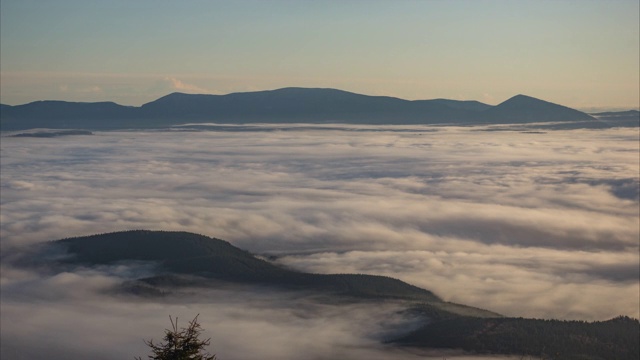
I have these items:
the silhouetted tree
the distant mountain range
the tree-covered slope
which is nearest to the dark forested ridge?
the distant mountain range

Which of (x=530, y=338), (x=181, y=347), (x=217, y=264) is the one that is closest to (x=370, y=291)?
(x=530, y=338)

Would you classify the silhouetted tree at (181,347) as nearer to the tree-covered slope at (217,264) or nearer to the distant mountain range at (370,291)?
the distant mountain range at (370,291)

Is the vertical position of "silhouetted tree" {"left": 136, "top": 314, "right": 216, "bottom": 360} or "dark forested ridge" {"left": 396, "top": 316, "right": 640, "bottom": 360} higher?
"silhouetted tree" {"left": 136, "top": 314, "right": 216, "bottom": 360}

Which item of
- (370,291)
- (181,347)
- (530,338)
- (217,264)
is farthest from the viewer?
(217,264)

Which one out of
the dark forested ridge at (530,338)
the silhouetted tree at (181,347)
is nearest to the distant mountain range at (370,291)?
the dark forested ridge at (530,338)

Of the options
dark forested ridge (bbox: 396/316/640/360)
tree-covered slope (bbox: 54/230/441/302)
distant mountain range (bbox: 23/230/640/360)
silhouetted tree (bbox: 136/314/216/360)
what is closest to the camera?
silhouetted tree (bbox: 136/314/216/360)

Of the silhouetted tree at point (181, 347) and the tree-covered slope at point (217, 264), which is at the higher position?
the silhouetted tree at point (181, 347)

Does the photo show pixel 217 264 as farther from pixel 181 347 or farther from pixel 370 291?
pixel 181 347

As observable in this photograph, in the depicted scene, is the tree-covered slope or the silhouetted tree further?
the tree-covered slope

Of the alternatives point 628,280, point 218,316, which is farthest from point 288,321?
point 628,280

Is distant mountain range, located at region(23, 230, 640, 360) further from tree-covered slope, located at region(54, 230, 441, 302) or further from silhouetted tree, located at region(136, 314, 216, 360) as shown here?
silhouetted tree, located at region(136, 314, 216, 360)
